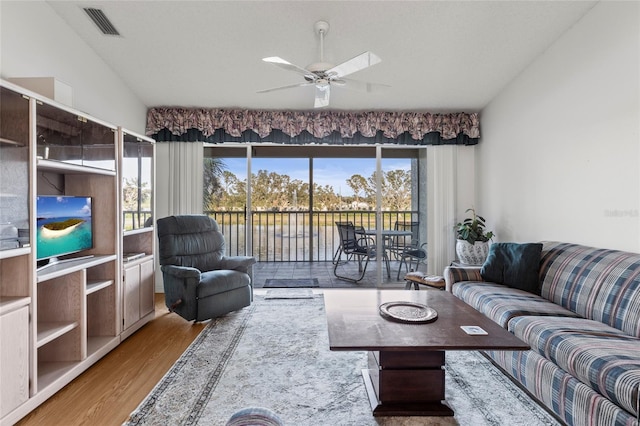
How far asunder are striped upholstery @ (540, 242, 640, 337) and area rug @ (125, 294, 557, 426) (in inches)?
28.0

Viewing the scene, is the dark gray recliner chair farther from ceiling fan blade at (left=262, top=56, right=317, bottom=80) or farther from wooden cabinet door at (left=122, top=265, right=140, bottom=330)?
ceiling fan blade at (left=262, top=56, right=317, bottom=80)

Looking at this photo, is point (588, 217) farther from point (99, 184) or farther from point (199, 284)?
point (99, 184)

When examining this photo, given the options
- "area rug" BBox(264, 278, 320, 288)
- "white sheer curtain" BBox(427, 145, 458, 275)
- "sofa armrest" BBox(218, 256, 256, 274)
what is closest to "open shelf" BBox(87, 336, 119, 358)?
"sofa armrest" BBox(218, 256, 256, 274)

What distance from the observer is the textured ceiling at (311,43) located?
96.0 inches

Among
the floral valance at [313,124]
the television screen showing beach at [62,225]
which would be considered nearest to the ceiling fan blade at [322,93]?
the floral valance at [313,124]

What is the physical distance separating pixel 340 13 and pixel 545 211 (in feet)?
8.47

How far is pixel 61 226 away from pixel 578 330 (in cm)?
330

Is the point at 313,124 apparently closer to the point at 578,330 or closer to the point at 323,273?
the point at 323,273

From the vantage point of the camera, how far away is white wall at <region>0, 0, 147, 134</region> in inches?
84.9

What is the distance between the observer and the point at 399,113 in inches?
166

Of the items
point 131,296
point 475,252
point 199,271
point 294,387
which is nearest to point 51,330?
point 131,296

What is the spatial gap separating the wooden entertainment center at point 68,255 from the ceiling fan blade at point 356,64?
1.80 meters

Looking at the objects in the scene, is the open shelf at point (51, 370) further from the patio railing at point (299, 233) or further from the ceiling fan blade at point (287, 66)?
the patio railing at point (299, 233)

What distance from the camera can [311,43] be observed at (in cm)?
282
